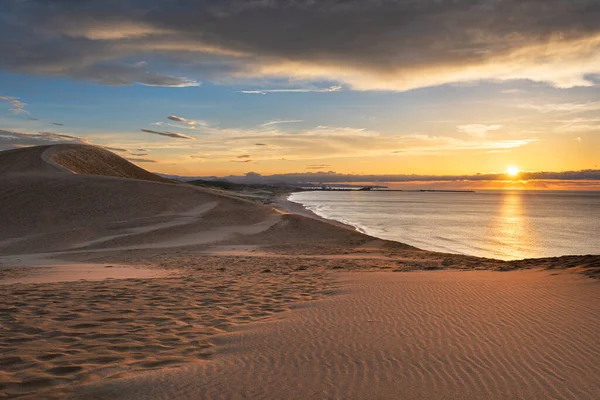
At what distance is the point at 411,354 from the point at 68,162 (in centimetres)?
7145

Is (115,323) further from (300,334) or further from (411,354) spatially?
(411,354)

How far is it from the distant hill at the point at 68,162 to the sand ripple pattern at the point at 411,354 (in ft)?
184

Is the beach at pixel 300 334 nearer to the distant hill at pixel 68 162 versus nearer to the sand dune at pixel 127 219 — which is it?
the sand dune at pixel 127 219

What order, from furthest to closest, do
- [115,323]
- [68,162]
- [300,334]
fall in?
1. [68,162]
2. [115,323]
3. [300,334]

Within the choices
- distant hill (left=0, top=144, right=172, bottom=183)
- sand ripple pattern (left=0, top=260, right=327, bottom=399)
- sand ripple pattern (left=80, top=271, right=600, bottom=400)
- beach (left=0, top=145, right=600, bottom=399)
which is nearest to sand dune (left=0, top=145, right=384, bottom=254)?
distant hill (left=0, top=144, right=172, bottom=183)

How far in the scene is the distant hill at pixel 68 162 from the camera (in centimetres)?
5781

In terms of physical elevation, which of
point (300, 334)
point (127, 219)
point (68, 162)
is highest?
point (68, 162)

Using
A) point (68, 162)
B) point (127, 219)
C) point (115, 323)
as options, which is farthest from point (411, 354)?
point (68, 162)

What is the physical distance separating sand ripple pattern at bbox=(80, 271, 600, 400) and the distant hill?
56210 millimetres

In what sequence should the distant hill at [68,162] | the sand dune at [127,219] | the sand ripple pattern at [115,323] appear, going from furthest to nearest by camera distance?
1. the distant hill at [68,162]
2. the sand dune at [127,219]
3. the sand ripple pattern at [115,323]

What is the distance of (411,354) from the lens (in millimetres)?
5574

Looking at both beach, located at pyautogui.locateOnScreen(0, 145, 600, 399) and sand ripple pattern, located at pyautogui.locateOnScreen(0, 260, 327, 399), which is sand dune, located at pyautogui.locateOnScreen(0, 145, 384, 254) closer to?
beach, located at pyautogui.locateOnScreen(0, 145, 600, 399)

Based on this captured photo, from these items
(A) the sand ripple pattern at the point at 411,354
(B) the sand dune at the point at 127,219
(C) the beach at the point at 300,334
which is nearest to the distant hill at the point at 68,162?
(B) the sand dune at the point at 127,219

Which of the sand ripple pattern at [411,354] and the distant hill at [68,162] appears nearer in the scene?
the sand ripple pattern at [411,354]
